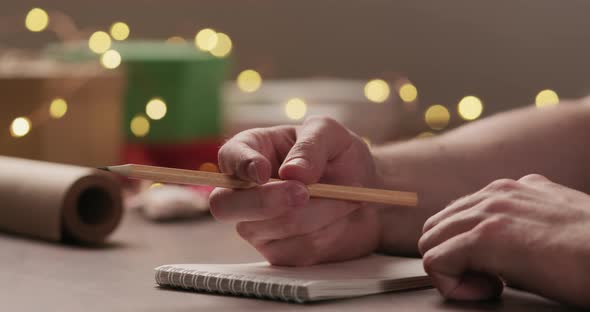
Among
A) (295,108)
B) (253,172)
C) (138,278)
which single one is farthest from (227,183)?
(295,108)

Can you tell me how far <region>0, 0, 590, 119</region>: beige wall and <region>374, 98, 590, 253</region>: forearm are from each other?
3.56 feet

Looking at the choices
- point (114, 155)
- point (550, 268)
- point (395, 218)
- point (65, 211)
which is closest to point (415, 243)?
point (395, 218)

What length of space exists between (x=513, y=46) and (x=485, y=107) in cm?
15

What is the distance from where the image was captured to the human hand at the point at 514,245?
69 cm

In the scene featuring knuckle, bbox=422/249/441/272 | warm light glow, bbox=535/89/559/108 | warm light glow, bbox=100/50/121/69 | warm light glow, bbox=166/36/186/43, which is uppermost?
warm light glow, bbox=166/36/186/43

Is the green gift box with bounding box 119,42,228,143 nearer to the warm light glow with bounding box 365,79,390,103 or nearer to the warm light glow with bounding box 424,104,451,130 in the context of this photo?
the warm light glow with bounding box 365,79,390,103

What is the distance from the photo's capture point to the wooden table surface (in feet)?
2.37

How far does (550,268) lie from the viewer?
0.69 metres

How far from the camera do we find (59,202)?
1.07 metres

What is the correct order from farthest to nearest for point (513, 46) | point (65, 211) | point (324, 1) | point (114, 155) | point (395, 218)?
point (324, 1)
point (513, 46)
point (114, 155)
point (65, 211)
point (395, 218)

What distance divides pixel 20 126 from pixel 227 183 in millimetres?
663

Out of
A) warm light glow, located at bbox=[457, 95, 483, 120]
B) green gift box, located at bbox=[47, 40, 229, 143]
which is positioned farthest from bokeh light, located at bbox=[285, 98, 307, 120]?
warm light glow, located at bbox=[457, 95, 483, 120]

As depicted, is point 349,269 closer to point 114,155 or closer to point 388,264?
point 388,264

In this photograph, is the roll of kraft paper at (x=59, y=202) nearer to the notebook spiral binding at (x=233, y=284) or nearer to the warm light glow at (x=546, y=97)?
the notebook spiral binding at (x=233, y=284)
